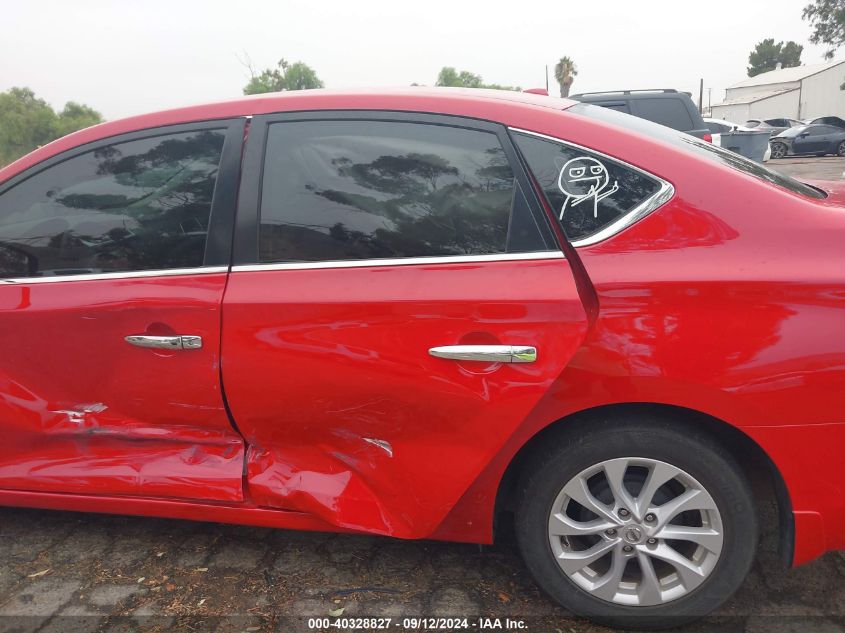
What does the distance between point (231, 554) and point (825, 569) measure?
2.13 m

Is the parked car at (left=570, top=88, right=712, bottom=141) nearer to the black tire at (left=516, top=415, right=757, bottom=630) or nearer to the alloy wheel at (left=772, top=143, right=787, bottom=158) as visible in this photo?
the black tire at (left=516, top=415, right=757, bottom=630)

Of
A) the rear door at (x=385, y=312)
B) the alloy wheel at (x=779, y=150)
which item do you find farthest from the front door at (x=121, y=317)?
the alloy wheel at (x=779, y=150)

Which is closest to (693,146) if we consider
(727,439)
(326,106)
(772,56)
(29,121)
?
(727,439)

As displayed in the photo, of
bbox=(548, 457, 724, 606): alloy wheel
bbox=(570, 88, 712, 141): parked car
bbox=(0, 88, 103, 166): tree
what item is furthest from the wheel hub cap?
bbox=(0, 88, 103, 166): tree

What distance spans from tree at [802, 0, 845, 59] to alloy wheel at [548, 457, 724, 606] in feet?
167

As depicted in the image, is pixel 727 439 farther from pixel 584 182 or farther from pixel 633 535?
pixel 584 182

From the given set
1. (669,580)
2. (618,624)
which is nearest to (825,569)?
(669,580)

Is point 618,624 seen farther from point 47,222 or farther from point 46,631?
point 47,222

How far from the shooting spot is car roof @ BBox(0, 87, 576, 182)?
81.7 inches

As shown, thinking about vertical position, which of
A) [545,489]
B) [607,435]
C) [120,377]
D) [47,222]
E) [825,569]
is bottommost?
[825,569]

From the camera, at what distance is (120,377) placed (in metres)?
2.18

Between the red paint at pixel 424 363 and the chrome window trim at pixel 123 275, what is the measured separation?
3 cm

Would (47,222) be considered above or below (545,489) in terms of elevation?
above

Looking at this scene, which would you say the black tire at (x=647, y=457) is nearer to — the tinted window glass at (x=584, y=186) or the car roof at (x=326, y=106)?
the tinted window glass at (x=584, y=186)
